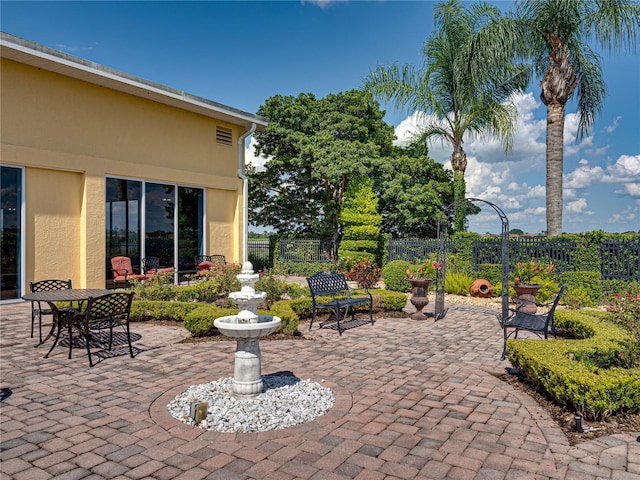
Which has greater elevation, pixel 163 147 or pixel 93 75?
pixel 93 75

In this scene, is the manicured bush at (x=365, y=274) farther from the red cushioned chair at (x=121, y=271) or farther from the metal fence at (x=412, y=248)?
the red cushioned chair at (x=121, y=271)

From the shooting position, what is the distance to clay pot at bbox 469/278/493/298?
1205 cm

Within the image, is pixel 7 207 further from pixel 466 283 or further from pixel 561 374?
pixel 466 283

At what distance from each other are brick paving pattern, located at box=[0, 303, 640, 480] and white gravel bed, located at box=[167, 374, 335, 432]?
121 mm

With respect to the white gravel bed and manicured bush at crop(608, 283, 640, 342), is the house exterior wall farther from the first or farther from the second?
manicured bush at crop(608, 283, 640, 342)

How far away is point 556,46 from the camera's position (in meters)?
13.6

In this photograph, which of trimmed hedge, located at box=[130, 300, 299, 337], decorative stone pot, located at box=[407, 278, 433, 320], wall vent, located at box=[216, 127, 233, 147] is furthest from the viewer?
wall vent, located at box=[216, 127, 233, 147]

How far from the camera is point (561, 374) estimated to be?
4.00 meters

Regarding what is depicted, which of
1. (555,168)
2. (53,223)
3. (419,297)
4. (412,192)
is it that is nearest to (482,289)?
(419,297)

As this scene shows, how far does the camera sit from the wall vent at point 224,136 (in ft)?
49.0

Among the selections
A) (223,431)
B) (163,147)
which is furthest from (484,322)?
(163,147)

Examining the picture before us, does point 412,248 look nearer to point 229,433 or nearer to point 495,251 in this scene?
point 495,251

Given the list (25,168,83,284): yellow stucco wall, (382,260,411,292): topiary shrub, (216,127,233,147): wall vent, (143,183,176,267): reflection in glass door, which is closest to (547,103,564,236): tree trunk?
(382,260,411,292): topiary shrub

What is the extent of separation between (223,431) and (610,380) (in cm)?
341
